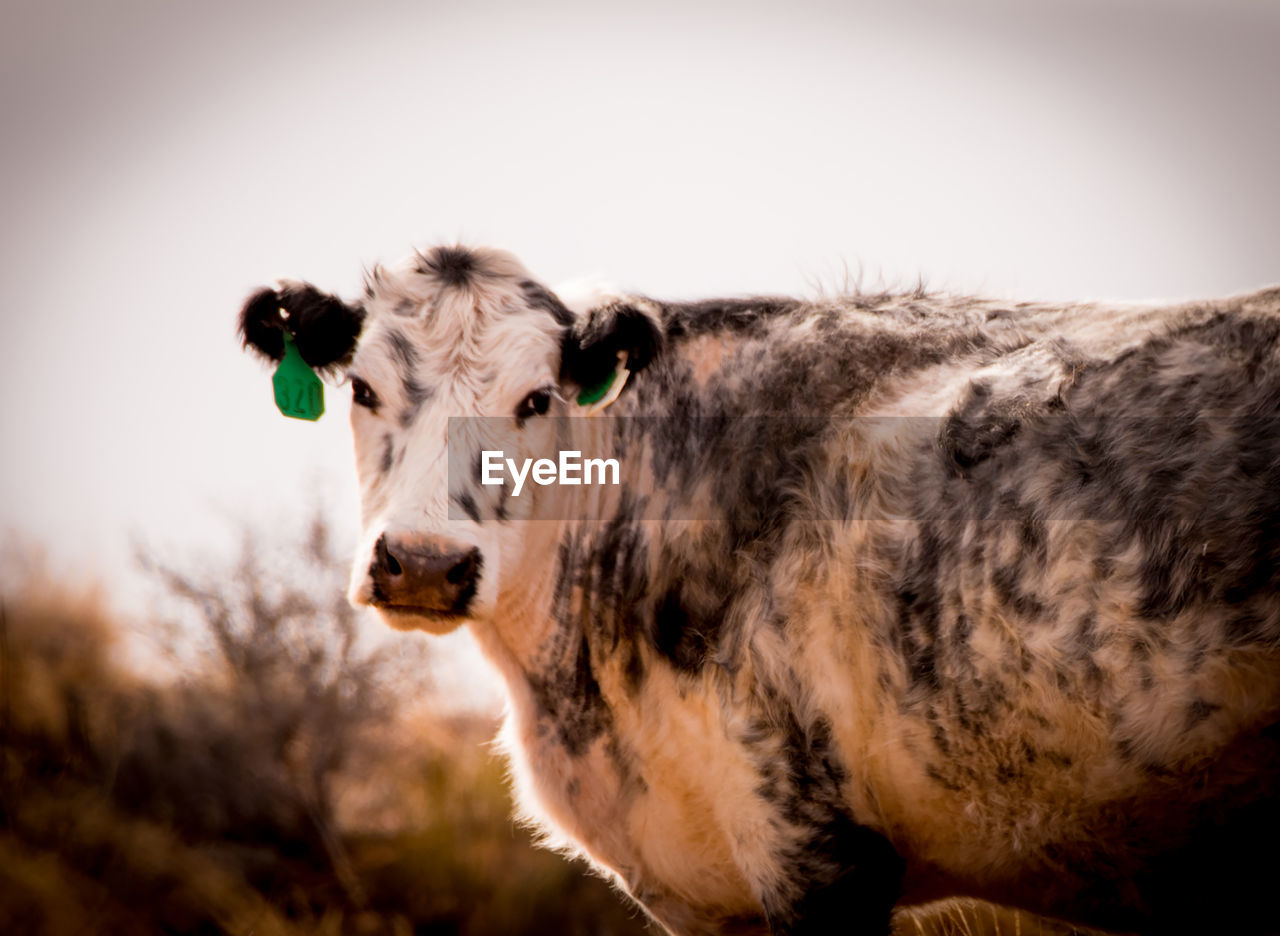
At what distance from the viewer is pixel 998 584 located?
2914mm

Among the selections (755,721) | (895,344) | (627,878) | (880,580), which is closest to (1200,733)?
(880,580)

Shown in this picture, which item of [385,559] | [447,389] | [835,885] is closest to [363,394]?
[447,389]

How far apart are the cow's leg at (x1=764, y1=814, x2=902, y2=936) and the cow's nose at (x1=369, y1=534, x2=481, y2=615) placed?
1299 millimetres

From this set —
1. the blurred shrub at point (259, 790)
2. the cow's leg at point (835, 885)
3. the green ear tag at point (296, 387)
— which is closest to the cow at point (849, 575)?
the cow's leg at point (835, 885)

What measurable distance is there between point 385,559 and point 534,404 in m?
0.79

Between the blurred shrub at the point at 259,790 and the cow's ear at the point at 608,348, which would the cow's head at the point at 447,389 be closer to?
the cow's ear at the point at 608,348

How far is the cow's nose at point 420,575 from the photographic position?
311cm

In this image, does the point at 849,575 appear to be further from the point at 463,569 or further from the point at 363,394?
the point at 363,394

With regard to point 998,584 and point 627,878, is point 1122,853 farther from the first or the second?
point 627,878

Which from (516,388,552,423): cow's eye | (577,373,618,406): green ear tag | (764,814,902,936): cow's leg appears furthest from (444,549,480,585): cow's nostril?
(764,814,902,936): cow's leg

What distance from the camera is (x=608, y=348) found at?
360cm

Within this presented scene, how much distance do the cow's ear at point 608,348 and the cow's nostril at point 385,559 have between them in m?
0.92

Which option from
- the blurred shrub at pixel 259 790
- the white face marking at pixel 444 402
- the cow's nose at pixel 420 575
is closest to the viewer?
the cow's nose at pixel 420 575

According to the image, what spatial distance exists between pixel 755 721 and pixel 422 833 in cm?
437
